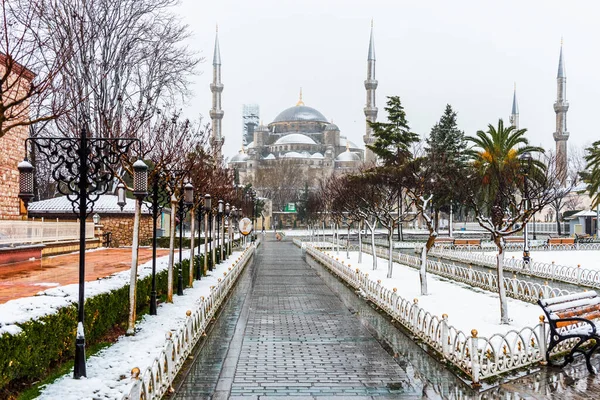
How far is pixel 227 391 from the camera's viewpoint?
7098 mm

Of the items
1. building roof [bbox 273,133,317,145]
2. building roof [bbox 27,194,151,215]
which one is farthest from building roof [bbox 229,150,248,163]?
building roof [bbox 27,194,151,215]

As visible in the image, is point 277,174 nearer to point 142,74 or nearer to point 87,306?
point 142,74

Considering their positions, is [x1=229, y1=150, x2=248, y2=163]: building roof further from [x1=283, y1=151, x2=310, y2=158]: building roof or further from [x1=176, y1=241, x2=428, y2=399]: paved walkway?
[x1=176, y1=241, x2=428, y2=399]: paved walkway

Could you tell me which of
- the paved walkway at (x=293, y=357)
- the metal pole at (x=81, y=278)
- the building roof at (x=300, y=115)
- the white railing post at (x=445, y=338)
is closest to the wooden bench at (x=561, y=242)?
the paved walkway at (x=293, y=357)

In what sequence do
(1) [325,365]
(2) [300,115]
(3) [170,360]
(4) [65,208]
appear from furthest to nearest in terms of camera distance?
(2) [300,115] < (4) [65,208] < (1) [325,365] < (3) [170,360]

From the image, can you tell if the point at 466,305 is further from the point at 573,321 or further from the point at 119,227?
the point at 119,227

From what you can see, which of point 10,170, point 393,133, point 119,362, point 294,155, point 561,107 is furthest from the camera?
point 294,155

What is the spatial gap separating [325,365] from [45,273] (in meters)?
11.7

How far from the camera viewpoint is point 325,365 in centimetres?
840

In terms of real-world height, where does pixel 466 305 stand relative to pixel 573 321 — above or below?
below

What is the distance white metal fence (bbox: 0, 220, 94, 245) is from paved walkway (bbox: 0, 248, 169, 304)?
2.92 feet

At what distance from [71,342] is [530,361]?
6.46 m

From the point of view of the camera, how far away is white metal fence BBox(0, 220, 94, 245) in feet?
65.1

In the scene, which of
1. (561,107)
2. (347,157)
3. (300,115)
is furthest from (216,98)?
(561,107)
